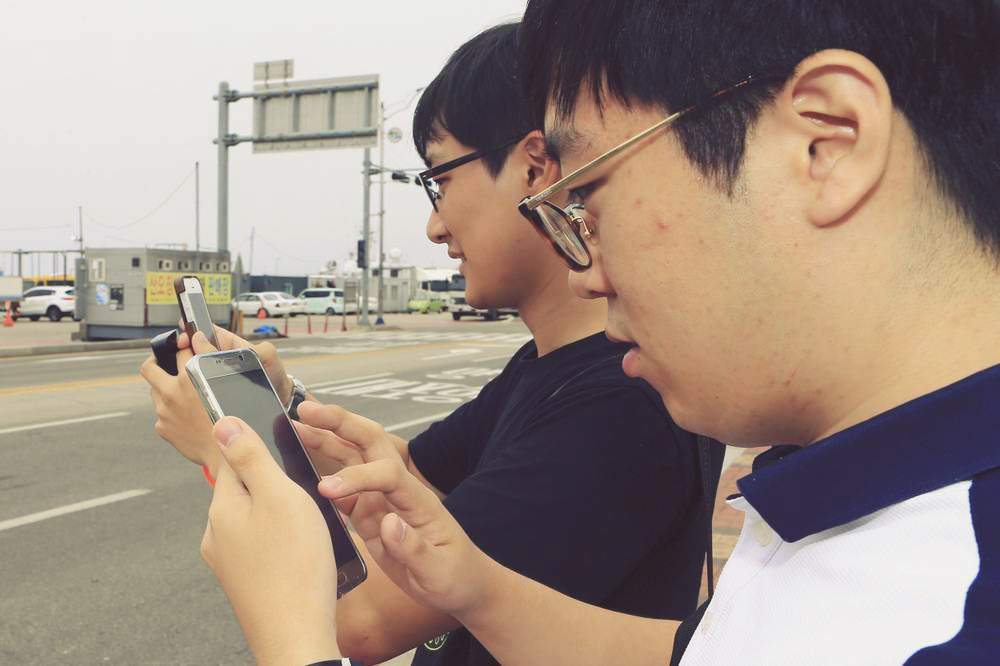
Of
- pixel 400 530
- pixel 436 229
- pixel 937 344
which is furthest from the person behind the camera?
pixel 436 229

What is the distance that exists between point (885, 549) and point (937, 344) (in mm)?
215

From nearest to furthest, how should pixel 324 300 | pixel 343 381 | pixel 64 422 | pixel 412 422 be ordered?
pixel 64 422
pixel 412 422
pixel 343 381
pixel 324 300

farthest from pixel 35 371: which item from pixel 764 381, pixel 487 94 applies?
pixel 764 381

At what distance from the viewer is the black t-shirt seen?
50.1 inches

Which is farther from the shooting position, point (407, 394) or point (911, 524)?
point (407, 394)

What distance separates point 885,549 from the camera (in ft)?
2.16

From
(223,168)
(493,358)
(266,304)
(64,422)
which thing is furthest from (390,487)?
(266,304)

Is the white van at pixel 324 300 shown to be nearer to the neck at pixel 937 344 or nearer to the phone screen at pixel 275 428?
the phone screen at pixel 275 428

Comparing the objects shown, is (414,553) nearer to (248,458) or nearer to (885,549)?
(248,458)

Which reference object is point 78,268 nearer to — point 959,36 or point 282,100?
point 282,100

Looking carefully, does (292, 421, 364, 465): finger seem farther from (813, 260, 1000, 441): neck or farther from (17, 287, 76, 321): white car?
(17, 287, 76, 321): white car

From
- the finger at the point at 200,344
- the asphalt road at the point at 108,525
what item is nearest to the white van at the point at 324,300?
the asphalt road at the point at 108,525

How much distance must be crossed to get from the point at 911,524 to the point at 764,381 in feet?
0.82

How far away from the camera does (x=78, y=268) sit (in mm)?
20000
